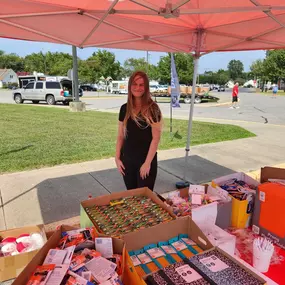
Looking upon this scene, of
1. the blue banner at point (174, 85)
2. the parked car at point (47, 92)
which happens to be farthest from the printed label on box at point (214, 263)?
the parked car at point (47, 92)

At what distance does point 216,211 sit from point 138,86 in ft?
4.51

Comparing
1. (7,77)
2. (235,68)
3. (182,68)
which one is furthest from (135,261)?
(235,68)

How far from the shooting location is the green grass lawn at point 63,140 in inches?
223

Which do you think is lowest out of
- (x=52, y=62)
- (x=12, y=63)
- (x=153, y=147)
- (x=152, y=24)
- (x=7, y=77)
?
(x=153, y=147)

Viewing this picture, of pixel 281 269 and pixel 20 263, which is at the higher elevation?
pixel 20 263

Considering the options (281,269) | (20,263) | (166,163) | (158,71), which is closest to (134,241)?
(20,263)

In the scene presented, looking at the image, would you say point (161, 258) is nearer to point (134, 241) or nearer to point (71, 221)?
point (134, 241)

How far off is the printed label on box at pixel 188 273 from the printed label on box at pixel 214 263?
96mm

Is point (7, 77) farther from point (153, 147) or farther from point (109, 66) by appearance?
point (153, 147)

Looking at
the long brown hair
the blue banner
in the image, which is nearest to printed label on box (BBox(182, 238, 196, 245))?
the long brown hair

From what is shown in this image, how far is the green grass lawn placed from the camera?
223 inches

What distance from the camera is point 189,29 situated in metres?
3.59

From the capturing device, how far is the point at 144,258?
167 cm

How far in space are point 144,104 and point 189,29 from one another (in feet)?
5.62
